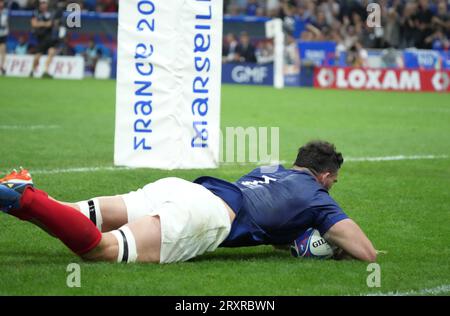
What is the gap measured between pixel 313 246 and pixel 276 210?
39cm

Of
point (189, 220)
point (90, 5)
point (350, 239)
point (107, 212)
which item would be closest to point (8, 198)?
point (107, 212)

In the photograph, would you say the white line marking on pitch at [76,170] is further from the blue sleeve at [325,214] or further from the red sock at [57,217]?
the blue sleeve at [325,214]

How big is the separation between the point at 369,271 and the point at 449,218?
98.1 inches

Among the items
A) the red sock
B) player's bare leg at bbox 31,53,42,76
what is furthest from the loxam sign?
the red sock

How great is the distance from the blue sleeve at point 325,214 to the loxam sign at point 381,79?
22.5m

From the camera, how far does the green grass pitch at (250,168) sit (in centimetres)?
524

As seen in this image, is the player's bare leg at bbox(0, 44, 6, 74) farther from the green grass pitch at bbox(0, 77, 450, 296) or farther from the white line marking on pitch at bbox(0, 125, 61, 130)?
the white line marking on pitch at bbox(0, 125, 61, 130)

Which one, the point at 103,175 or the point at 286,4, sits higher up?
the point at 286,4

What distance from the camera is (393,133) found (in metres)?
15.2

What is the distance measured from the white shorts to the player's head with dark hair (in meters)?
0.79

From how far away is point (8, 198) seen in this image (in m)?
5.15
